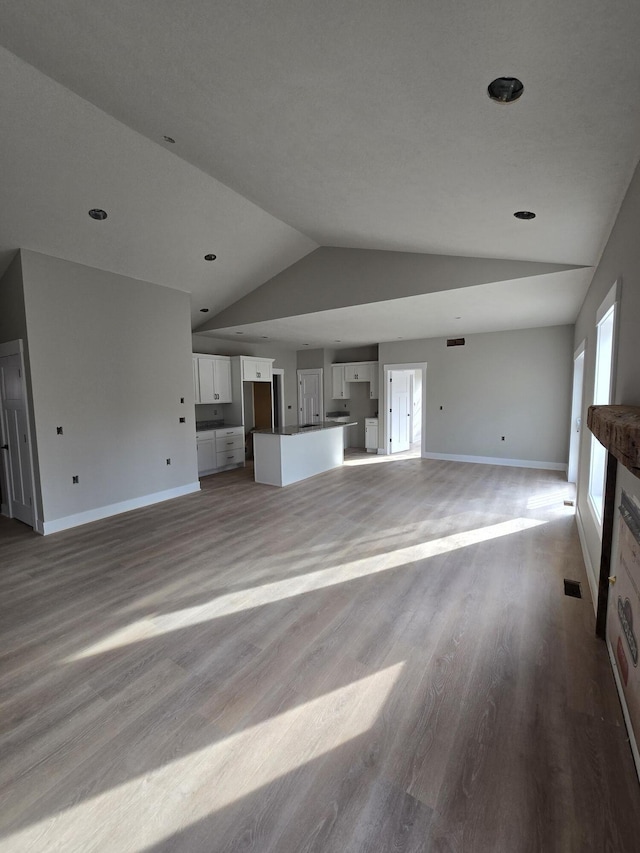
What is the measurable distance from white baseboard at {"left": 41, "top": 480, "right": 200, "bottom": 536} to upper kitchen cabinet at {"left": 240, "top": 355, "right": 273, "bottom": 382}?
2634mm

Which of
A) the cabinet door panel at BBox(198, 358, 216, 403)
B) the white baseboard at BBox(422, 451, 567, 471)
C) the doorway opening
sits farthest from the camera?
the doorway opening

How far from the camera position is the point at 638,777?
143cm

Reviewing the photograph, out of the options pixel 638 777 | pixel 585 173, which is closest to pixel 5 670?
pixel 638 777

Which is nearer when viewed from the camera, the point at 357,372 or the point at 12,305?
the point at 12,305

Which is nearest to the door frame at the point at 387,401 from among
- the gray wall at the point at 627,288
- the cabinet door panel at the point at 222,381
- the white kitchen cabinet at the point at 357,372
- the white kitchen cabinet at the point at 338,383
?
the white kitchen cabinet at the point at 357,372

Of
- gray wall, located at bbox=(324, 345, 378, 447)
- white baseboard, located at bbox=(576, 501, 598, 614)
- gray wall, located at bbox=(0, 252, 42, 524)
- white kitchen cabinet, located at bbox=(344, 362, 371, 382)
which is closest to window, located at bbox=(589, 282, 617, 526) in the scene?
white baseboard, located at bbox=(576, 501, 598, 614)

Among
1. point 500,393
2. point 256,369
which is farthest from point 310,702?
point 256,369

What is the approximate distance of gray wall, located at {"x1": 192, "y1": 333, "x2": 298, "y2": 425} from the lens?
7.46 m

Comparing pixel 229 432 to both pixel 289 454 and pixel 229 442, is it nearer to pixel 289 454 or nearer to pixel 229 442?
pixel 229 442

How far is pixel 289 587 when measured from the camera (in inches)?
115

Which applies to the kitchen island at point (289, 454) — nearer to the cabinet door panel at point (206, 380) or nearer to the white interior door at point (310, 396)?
the cabinet door panel at point (206, 380)

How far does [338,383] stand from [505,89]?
26.3 ft

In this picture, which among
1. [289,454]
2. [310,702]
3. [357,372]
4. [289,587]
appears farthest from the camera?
[357,372]

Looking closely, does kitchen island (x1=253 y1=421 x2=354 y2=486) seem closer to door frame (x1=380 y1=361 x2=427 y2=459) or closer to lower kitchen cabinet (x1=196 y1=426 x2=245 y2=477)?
lower kitchen cabinet (x1=196 y1=426 x2=245 y2=477)
